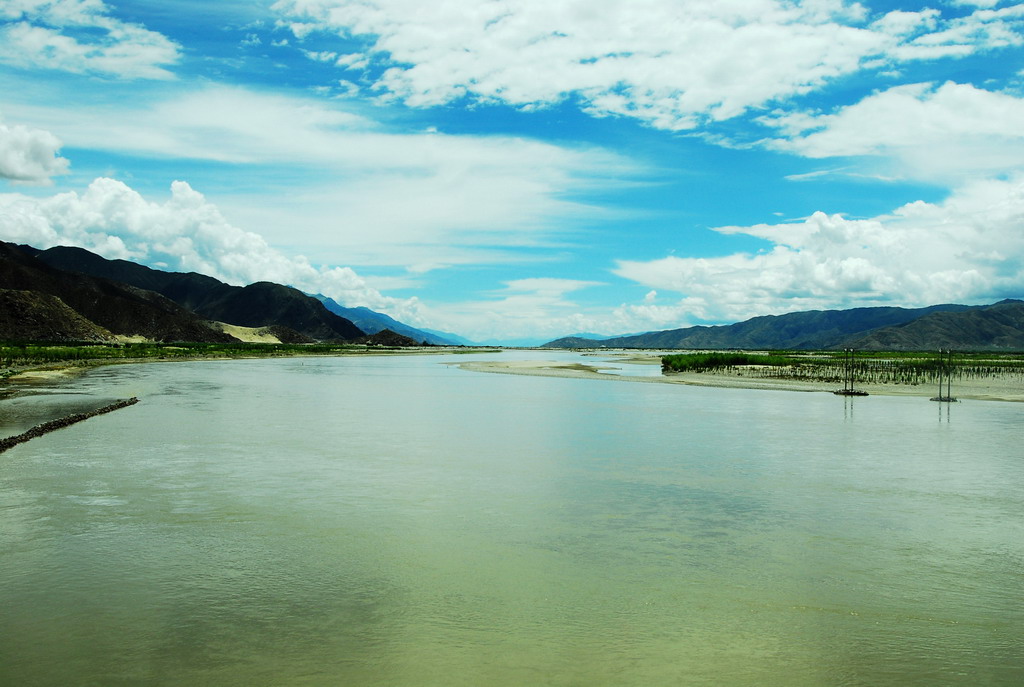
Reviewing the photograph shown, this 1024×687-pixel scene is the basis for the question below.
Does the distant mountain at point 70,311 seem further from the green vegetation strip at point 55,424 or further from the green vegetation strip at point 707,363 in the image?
the green vegetation strip at point 707,363

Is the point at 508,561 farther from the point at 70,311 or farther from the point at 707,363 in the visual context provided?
the point at 70,311

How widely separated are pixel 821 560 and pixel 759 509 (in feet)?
12.3

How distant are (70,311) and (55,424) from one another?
14673cm

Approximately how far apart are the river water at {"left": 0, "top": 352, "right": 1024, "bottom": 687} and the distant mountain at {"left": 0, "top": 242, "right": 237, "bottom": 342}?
135477mm

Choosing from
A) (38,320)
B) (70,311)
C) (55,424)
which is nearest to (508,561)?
(55,424)

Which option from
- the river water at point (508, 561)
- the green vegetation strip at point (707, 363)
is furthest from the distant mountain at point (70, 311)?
the river water at point (508, 561)

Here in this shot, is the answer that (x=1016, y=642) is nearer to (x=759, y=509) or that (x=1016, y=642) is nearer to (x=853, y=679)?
(x=853, y=679)

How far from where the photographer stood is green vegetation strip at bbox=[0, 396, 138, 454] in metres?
24.6

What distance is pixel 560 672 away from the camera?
8.37 m

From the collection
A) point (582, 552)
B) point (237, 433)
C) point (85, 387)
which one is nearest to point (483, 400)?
point (237, 433)

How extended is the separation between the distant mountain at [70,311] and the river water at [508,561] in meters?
135

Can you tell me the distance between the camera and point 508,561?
1257cm

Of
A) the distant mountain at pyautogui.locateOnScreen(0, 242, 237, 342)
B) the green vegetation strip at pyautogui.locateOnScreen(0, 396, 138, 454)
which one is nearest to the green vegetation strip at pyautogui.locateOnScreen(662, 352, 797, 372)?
the green vegetation strip at pyautogui.locateOnScreen(0, 396, 138, 454)

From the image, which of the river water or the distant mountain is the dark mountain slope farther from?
the river water
